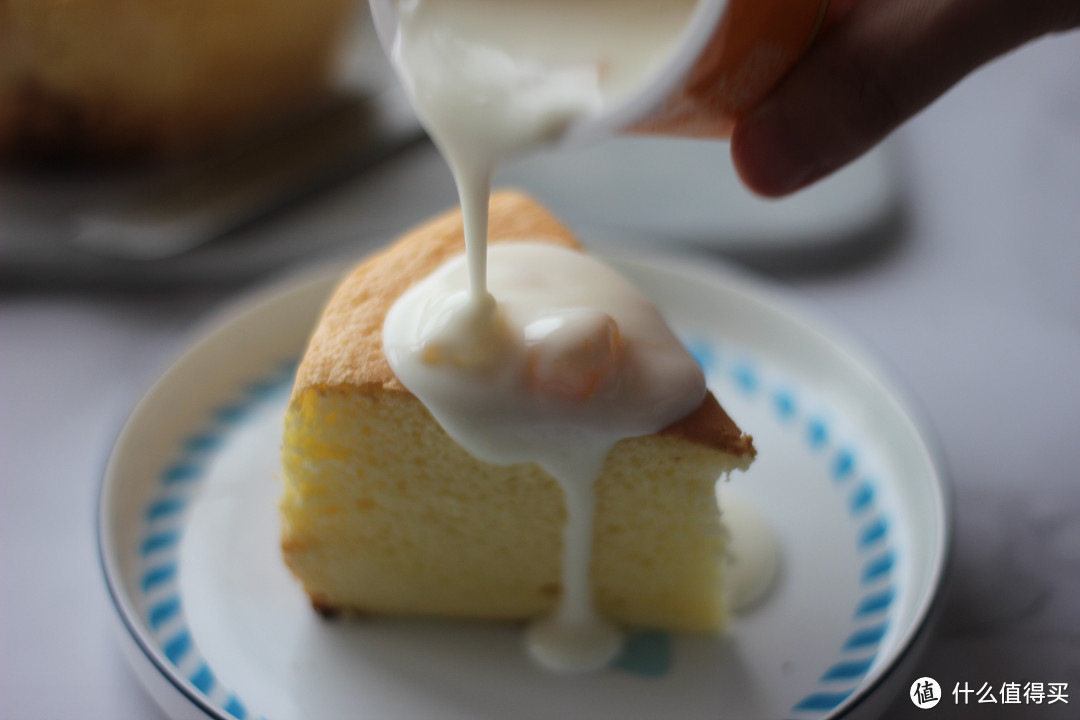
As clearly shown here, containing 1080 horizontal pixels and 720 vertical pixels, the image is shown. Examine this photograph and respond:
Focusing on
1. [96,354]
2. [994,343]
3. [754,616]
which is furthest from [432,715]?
[994,343]

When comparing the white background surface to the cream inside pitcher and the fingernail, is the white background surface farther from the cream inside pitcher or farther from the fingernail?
the cream inside pitcher

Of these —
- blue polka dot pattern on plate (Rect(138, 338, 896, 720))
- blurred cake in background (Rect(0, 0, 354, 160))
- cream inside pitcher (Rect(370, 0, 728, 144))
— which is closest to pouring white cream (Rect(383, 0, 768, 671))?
cream inside pitcher (Rect(370, 0, 728, 144))

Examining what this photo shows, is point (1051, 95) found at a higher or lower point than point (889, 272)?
higher

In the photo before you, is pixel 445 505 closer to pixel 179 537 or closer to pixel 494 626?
pixel 494 626

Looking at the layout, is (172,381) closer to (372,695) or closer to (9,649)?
(9,649)

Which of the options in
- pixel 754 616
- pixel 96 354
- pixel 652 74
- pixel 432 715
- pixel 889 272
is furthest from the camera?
pixel 889 272
